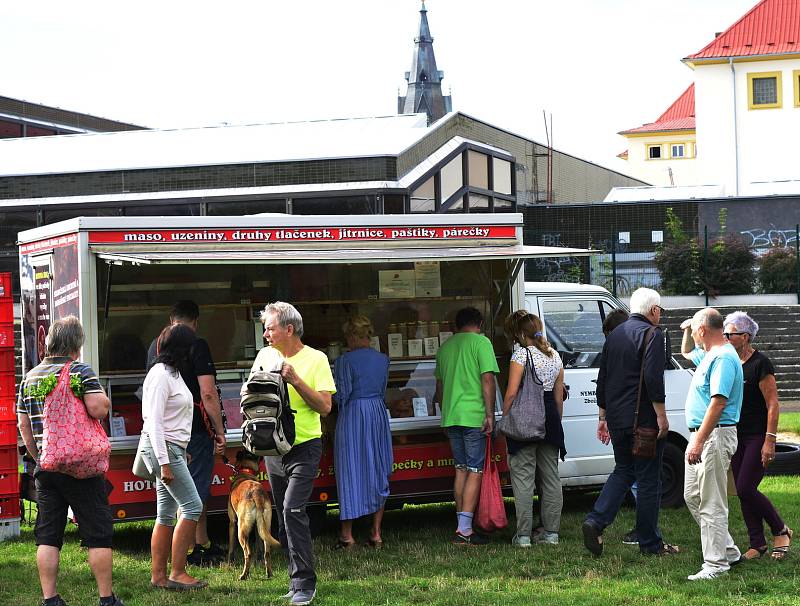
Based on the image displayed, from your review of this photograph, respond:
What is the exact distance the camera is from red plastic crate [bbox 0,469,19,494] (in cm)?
857

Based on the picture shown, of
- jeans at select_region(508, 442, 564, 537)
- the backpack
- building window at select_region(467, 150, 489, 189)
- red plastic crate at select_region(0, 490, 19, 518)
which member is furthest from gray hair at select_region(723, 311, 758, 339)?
building window at select_region(467, 150, 489, 189)

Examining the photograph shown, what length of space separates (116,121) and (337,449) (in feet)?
136

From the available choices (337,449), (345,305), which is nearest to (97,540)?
(337,449)

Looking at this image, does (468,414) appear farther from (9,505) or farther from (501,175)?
(501,175)

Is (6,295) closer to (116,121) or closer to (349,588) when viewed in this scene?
(349,588)

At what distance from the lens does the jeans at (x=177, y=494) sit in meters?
6.91

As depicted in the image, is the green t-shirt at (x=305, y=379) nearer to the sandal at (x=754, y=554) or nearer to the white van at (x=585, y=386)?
the sandal at (x=754, y=554)

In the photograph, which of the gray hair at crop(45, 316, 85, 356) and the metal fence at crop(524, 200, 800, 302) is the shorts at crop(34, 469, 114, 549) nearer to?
the gray hair at crop(45, 316, 85, 356)

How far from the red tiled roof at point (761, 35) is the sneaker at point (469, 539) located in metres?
42.1

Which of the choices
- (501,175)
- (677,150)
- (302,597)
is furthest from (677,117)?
(302,597)

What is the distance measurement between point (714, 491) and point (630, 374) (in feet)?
3.10

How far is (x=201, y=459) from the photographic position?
24.9 ft

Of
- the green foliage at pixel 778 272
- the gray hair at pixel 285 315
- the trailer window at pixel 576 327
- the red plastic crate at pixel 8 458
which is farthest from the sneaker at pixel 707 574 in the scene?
the green foliage at pixel 778 272

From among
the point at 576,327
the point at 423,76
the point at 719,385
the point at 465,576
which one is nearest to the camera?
the point at 719,385
